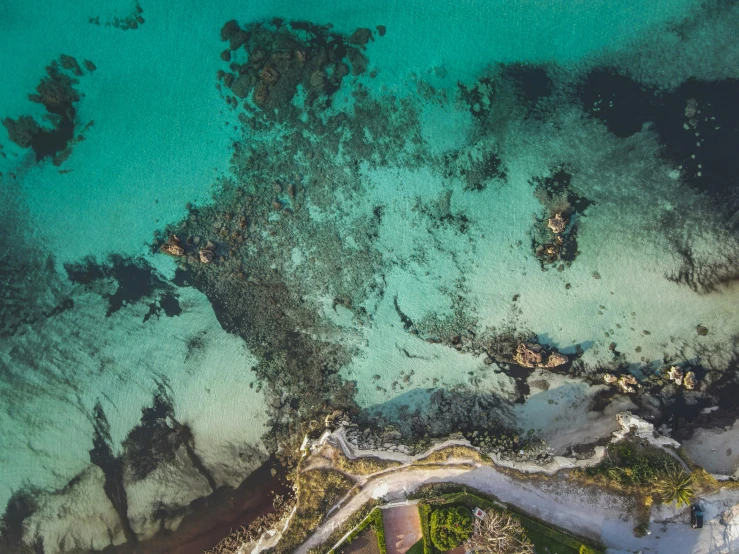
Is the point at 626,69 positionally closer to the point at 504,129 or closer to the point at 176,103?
the point at 504,129

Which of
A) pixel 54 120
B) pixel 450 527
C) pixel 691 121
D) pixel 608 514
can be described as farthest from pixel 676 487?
pixel 54 120

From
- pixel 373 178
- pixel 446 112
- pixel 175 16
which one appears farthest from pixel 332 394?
pixel 175 16

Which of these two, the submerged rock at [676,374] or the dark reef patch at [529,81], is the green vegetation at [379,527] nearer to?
the submerged rock at [676,374]

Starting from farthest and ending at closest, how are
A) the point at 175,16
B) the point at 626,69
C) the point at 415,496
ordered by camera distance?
the point at 175,16
the point at 626,69
the point at 415,496

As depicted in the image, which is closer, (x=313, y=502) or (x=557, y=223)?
(x=313, y=502)

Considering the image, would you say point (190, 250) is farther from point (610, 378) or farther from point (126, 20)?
point (610, 378)

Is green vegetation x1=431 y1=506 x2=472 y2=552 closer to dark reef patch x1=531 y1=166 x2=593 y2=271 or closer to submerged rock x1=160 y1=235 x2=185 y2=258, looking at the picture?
dark reef patch x1=531 y1=166 x2=593 y2=271
